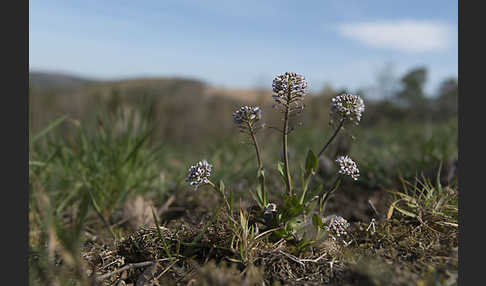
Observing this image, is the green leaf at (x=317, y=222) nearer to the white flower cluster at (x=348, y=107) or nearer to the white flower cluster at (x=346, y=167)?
the white flower cluster at (x=346, y=167)

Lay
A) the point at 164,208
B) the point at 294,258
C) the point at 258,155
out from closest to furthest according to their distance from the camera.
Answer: the point at 294,258
the point at 258,155
the point at 164,208

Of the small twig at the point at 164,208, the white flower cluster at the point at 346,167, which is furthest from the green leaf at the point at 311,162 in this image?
the small twig at the point at 164,208

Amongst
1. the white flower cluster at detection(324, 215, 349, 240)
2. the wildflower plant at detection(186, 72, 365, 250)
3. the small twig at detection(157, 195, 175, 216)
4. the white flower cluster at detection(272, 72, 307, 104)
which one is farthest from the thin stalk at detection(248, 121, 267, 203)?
the small twig at detection(157, 195, 175, 216)

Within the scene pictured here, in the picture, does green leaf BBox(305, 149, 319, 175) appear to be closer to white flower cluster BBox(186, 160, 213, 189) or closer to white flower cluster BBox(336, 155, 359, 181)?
white flower cluster BBox(336, 155, 359, 181)

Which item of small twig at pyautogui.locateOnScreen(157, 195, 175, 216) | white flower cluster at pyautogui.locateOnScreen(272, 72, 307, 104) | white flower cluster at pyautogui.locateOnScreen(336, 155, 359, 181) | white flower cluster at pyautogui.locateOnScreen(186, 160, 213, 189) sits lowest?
small twig at pyautogui.locateOnScreen(157, 195, 175, 216)

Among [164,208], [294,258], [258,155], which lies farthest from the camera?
[164,208]

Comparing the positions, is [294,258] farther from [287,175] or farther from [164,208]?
[164,208]

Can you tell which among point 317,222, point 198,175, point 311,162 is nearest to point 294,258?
point 317,222

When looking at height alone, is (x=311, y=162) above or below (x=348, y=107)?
below
